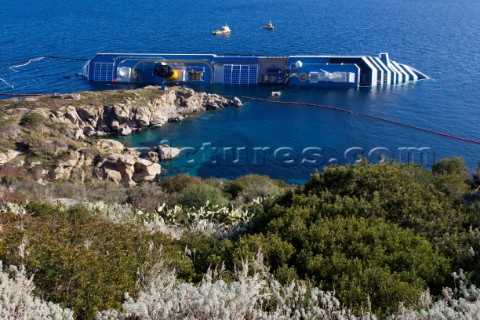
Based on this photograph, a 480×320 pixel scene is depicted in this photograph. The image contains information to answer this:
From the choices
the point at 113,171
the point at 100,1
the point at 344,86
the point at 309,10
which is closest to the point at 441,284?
the point at 113,171

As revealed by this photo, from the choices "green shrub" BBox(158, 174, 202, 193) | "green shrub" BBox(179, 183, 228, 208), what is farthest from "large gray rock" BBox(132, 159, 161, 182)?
"green shrub" BBox(179, 183, 228, 208)

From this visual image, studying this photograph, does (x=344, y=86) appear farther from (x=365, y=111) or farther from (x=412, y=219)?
(x=412, y=219)

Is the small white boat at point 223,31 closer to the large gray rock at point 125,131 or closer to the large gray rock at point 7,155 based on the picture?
the large gray rock at point 125,131

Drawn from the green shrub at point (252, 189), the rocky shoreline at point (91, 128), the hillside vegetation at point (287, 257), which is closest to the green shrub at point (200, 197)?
the green shrub at point (252, 189)

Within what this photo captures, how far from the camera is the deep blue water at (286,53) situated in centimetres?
3797

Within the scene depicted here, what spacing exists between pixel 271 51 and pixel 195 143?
29.0 metres

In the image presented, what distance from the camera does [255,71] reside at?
5422 centimetres

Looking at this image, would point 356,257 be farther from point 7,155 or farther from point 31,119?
point 31,119

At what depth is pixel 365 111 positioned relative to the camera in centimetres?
4534

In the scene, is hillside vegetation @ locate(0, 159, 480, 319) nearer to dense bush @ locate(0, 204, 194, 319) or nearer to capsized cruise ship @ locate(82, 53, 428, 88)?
dense bush @ locate(0, 204, 194, 319)

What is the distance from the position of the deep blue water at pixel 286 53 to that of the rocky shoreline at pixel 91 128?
77.7 inches

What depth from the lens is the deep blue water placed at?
1495 inches

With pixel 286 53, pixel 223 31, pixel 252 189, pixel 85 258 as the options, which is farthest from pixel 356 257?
pixel 223 31

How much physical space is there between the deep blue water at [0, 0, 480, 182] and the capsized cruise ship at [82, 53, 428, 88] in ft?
5.97
